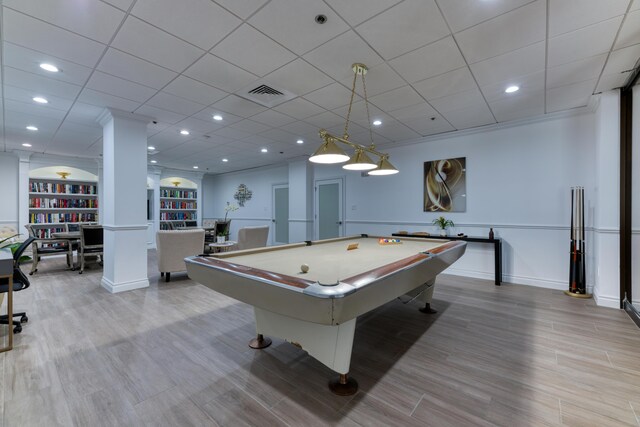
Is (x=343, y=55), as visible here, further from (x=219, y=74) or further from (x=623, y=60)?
(x=623, y=60)

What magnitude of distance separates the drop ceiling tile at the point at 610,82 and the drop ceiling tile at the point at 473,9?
1.94m

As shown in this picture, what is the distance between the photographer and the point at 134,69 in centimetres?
272

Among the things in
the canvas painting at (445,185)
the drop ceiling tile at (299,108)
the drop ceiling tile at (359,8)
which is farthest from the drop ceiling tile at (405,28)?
the canvas painting at (445,185)

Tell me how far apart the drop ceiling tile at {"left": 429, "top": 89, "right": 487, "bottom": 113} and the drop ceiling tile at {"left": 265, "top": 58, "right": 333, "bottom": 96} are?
1541 mm

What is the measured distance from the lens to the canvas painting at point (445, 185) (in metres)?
4.88

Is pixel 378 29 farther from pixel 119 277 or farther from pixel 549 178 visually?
pixel 119 277

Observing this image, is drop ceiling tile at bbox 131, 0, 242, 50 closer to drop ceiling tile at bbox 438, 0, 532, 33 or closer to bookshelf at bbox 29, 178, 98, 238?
drop ceiling tile at bbox 438, 0, 532, 33

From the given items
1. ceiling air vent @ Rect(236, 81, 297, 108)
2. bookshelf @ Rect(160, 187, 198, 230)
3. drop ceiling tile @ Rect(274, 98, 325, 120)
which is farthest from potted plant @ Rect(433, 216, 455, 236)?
bookshelf @ Rect(160, 187, 198, 230)

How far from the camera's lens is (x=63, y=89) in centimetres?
316

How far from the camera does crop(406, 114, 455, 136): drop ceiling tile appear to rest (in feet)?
13.9

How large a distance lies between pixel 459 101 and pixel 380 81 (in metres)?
1.28

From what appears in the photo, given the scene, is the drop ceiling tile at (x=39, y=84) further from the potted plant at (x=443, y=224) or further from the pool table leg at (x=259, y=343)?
the potted plant at (x=443, y=224)

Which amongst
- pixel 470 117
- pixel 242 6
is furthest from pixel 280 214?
pixel 242 6

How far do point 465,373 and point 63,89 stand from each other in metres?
4.94
